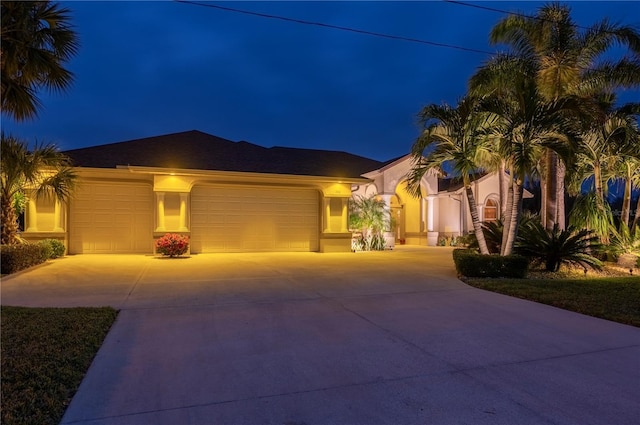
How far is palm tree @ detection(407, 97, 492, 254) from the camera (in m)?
10.3

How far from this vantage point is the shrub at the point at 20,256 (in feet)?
32.3

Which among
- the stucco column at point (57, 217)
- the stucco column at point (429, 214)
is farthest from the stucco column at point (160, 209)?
the stucco column at point (429, 214)

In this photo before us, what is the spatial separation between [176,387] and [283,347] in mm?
1369

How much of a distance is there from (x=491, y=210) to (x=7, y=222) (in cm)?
2229

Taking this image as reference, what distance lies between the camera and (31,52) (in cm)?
798

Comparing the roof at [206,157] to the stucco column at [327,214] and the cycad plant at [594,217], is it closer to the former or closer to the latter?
the stucco column at [327,214]

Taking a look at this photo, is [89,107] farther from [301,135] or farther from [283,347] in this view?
[283,347]

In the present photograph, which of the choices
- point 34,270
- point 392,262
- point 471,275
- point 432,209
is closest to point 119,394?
point 471,275

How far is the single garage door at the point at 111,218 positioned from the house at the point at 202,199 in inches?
1.3

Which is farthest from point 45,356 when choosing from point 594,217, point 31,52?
point 594,217

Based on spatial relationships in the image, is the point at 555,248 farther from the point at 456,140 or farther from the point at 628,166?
the point at 628,166

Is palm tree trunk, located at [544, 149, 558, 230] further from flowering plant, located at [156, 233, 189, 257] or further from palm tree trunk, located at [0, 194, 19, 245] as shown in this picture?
palm tree trunk, located at [0, 194, 19, 245]

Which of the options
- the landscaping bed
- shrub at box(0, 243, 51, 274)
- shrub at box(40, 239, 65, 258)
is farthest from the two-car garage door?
the landscaping bed

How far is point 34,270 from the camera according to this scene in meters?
10.5
